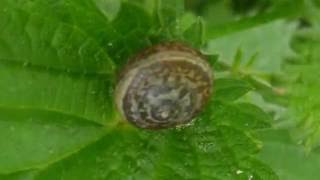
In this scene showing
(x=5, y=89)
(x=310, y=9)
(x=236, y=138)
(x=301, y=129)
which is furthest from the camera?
(x=310, y=9)

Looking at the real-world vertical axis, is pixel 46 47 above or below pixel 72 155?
above

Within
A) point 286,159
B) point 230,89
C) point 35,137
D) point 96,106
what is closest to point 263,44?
point 286,159

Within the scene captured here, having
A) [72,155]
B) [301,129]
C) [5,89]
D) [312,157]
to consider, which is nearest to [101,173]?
[72,155]

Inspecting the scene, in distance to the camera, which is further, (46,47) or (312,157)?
(312,157)

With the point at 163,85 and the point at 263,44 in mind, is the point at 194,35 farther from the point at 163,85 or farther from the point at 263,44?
the point at 263,44

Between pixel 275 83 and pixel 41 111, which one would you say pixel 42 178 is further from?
pixel 275 83

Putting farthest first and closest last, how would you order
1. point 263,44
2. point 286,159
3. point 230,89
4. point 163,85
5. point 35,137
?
point 263,44 → point 286,159 → point 230,89 → point 35,137 → point 163,85

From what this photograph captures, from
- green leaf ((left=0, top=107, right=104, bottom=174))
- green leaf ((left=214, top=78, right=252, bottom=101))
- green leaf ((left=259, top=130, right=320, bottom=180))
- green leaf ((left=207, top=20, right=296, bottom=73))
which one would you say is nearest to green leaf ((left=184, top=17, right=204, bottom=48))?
green leaf ((left=214, top=78, right=252, bottom=101))
